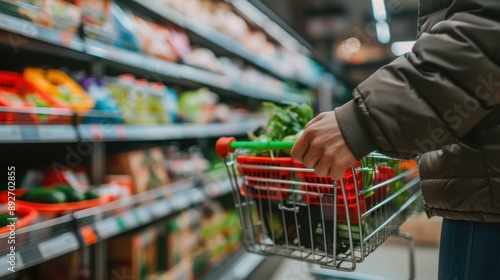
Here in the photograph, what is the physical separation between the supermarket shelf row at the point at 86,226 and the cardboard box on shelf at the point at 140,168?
87 millimetres

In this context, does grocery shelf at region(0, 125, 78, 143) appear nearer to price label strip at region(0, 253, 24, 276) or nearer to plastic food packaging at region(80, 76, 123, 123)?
plastic food packaging at region(80, 76, 123, 123)

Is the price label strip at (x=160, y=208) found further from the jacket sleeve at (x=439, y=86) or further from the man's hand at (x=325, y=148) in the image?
the jacket sleeve at (x=439, y=86)

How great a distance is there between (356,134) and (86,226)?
1266 mm

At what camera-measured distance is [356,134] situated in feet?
2.13

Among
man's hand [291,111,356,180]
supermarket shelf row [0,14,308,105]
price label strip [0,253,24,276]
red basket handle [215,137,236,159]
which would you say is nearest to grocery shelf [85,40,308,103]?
supermarket shelf row [0,14,308,105]

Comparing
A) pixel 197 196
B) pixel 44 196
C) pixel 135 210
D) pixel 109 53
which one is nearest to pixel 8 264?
pixel 44 196

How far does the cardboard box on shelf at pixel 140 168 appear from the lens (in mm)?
2150

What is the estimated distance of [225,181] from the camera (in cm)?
295

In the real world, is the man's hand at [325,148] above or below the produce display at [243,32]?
below

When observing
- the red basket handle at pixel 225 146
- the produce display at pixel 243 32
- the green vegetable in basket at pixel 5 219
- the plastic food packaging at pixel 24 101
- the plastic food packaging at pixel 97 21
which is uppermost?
the produce display at pixel 243 32

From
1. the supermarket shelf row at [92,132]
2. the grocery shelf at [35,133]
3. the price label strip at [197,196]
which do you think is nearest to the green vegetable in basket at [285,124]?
the supermarket shelf row at [92,132]

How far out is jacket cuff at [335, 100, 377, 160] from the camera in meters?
0.65

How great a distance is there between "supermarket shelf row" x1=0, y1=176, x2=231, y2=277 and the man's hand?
1.02 metres

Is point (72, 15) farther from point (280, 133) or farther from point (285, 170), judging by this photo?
point (285, 170)
